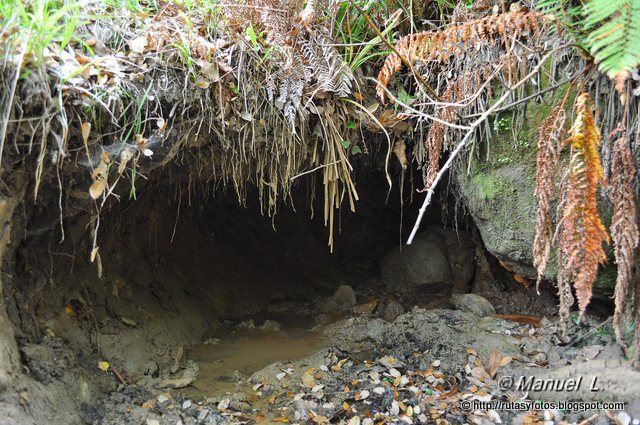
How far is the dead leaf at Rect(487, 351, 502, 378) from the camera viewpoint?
9.14ft

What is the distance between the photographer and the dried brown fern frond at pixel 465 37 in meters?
2.29

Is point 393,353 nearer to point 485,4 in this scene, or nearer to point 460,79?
point 460,79

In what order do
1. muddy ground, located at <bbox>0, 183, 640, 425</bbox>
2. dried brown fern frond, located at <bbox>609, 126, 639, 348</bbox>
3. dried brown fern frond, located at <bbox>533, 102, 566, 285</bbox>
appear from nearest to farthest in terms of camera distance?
dried brown fern frond, located at <bbox>609, 126, 639, 348</bbox>
dried brown fern frond, located at <bbox>533, 102, 566, 285</bbox>
muddy ground, located at <bbox>0, 183, 640, 425</bbox>

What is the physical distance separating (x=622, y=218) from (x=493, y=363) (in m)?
1.36

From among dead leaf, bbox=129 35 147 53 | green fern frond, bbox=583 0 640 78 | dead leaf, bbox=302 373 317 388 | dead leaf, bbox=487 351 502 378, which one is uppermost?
dead leaf, bbox=129 35 147 53

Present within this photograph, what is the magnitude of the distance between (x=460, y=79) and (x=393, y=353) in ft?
6.17

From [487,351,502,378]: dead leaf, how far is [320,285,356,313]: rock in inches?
64.5

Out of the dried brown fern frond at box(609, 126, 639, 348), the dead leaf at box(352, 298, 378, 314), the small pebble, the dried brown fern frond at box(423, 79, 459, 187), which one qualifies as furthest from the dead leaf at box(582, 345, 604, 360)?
the dead leaf at box(352, 298, 378, 314)

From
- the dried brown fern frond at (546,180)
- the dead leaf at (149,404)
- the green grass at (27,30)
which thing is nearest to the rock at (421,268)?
the dried brown fern frond at (546,180)

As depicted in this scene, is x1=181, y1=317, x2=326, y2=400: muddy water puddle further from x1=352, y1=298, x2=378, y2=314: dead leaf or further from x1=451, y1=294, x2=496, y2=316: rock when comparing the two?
x1=451, y1=294, x2=496, y2=316: rock

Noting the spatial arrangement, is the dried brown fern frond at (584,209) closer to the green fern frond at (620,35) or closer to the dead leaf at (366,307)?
the green fern frond at (620,35)

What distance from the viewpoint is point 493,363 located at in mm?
2830

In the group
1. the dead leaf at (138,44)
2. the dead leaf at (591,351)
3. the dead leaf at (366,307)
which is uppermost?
the dead leaf at (138,44)

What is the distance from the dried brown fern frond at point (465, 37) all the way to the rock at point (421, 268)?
2186 mm
